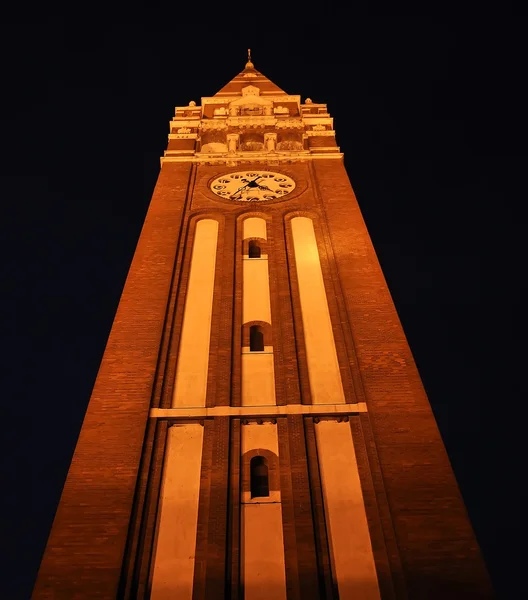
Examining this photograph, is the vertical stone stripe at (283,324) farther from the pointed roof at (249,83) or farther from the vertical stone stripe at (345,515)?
the pointed roof at (249,83)

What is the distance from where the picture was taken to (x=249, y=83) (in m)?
35.8

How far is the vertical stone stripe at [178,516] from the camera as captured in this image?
11.1 m

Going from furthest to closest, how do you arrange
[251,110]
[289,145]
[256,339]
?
[251,110] < [289,145] < [256,339]

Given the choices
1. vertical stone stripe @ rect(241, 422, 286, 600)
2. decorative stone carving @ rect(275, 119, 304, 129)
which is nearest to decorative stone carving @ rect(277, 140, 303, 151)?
decorative stone carving @ rect(275, 119, 304, 129)

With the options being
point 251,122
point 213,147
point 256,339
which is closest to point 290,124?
point 251,122

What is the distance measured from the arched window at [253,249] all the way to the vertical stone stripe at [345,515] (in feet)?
25.3

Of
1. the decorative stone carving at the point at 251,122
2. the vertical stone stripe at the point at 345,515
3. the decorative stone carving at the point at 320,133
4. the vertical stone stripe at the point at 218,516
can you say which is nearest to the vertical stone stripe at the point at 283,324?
the vertical stone stripe at the point at 345,515

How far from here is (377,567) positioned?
11305 mm

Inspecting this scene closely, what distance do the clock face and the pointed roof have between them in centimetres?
989

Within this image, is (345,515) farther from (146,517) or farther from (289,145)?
(289,145)

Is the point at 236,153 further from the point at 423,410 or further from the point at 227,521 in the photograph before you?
the point at 227,521

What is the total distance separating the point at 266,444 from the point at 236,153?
15281 millimetres

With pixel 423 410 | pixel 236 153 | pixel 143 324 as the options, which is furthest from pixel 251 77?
pixel 423 410

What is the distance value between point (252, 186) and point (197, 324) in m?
8.62
